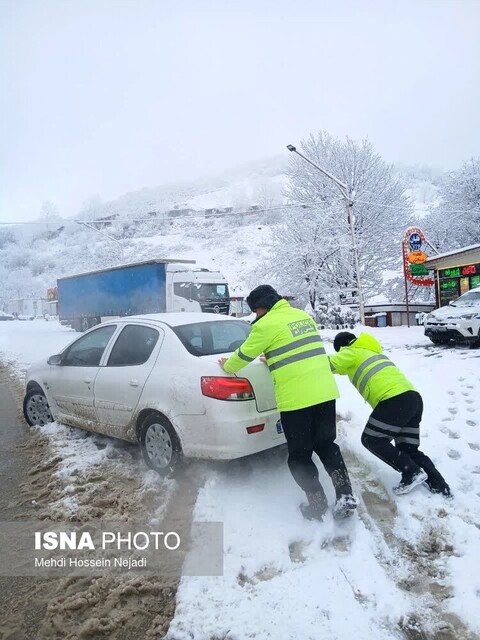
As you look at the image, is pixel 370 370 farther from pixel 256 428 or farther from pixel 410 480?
pixel 256 428

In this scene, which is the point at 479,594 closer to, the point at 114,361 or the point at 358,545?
the point at 358,545

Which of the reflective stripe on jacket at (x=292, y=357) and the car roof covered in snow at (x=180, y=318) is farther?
the car roof covered in snow at (x=180, y=318)

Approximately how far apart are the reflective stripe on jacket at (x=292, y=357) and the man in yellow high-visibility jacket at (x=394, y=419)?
454 millimetres

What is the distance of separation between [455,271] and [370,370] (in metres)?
17.1

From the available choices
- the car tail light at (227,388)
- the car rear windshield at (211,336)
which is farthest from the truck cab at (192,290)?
the car tail light at (227,388)

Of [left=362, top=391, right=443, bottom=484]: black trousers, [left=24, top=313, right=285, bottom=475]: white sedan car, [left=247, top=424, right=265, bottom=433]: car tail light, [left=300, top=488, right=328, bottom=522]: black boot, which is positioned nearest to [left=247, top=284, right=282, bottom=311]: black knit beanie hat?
[left=24, top=313, right=285, bottom=475]: white sedan car

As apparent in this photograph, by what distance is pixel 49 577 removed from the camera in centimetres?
273

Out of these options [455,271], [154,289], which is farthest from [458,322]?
[154,289]

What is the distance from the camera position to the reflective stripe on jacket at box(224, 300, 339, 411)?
10.3 feet

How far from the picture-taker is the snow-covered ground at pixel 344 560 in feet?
7.27

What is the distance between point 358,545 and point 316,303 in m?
22.8

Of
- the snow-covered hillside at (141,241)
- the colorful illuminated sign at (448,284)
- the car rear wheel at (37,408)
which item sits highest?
the snow-covered hillside at (141,241)

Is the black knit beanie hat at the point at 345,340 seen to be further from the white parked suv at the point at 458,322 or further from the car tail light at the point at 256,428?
→ the white parked suv at the point at 458,322

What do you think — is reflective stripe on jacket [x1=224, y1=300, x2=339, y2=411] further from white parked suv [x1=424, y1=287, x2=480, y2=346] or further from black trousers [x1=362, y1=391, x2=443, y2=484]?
white parked suv [x1=424, y1=287, x2=480, y2=346]
